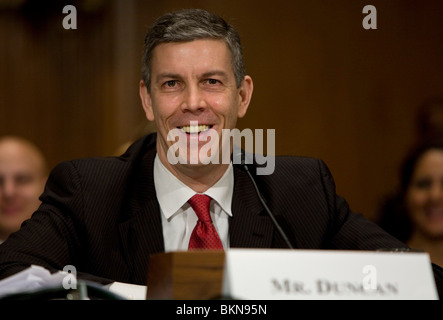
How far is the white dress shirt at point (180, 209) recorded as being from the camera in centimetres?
189

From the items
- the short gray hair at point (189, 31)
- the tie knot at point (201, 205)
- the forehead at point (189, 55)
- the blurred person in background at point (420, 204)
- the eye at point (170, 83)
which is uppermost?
the short gray hair at point (189, 31)

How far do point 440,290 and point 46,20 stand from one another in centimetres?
306

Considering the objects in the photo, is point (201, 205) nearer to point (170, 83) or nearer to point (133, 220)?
point (133, 220)

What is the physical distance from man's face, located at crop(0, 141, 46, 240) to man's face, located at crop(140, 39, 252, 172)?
1.59m

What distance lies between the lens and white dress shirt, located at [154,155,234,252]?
6.21 ft

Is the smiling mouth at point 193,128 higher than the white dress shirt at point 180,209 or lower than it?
higher

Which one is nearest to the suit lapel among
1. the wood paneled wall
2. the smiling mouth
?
the smiling mouth

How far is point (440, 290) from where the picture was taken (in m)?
1.68

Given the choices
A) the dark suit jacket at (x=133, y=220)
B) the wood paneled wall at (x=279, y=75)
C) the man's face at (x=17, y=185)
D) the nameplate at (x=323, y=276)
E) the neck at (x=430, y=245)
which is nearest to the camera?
the nameplate at (x=323, y=276)

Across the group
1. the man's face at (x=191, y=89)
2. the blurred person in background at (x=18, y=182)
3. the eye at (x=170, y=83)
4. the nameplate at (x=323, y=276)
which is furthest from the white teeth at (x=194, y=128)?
the blurred person in background at (x=18, y=182)

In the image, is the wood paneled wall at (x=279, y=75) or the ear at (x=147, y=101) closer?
the ear at (x=147, y=101)

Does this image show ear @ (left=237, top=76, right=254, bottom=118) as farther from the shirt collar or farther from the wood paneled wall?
the wood paneled wall

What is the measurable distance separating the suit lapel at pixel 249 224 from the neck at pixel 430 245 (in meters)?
1.88

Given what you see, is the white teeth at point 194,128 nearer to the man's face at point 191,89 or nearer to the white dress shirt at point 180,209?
the man's face at point 191,89
